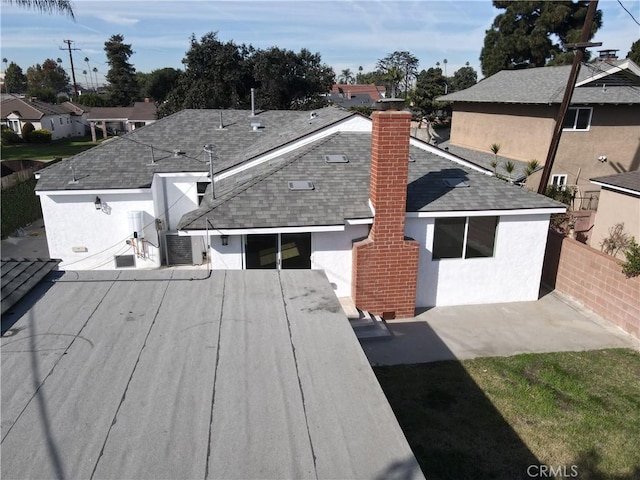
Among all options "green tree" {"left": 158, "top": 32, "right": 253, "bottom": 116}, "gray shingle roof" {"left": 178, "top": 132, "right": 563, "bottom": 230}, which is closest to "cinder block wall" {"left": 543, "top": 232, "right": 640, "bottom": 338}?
"gray shingle roof" {"left": 178, "top": 132, "right": 563, "bottom": 230}

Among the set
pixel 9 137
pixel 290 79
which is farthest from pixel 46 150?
pixel 290 79

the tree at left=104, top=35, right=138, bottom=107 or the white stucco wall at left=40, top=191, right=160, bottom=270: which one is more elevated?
the tree at left=104, top=35, right=138, bottom=107

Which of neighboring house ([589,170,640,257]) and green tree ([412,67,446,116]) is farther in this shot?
green tree ([412,67,446,116])

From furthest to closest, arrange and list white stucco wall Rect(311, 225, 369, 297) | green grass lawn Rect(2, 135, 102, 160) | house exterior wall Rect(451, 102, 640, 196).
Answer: green grass lawn Rect(2, 135, 102, 160) → house exterior wall Rect(451, 102, 640, 196) → white stucco wall Rect(311, 225, 369, 297)

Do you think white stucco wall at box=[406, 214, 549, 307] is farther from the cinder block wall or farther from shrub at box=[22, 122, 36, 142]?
shrub at box=[22, 122, 36, 142]

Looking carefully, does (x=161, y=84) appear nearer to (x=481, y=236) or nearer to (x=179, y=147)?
(x=179, y=147)

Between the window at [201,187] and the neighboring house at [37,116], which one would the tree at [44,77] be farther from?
the window at [201,187]

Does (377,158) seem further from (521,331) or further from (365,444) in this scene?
(365,444)

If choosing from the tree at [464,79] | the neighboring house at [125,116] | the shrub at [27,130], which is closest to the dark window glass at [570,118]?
the neighboring house at [125,116]
